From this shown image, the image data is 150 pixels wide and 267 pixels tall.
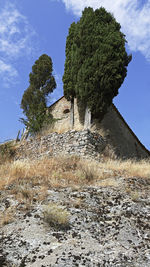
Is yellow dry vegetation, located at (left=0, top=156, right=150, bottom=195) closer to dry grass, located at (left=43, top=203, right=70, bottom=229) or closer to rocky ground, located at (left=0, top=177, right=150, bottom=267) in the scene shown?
rocky ground, located at (left=0, top=177, right=150, bottom=267)

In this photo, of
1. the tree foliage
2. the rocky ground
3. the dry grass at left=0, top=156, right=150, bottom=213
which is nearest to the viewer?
the rocky ground

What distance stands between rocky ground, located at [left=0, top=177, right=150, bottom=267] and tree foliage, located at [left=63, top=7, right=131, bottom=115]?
29.0 feet

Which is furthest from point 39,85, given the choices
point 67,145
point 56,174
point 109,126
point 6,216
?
point 6,216

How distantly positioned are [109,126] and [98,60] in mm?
5021

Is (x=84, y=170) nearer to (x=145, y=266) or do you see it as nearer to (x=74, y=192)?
(x=74, y=192)

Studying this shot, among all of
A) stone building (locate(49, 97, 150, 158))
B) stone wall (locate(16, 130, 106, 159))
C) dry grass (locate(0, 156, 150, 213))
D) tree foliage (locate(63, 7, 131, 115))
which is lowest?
dry grass (locate(0, 156, 150, 213))

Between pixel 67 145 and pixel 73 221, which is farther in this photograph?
pixel 67 145

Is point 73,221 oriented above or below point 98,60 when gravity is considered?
below

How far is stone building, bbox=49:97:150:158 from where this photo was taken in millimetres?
15625

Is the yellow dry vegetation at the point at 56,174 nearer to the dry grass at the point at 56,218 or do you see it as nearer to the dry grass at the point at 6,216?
the dry grass at the point at 6,216

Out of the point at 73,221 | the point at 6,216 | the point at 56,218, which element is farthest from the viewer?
the point at 6,216

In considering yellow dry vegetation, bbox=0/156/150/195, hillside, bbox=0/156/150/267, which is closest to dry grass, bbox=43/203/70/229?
hillside, bbox=0/156/150/267

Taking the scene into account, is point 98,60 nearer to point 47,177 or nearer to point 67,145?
point 67,145

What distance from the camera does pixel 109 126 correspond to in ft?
55.3
